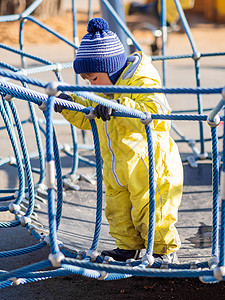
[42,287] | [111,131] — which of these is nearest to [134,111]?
[111,131]

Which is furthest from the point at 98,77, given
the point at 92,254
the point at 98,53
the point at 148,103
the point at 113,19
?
the point at 113,19

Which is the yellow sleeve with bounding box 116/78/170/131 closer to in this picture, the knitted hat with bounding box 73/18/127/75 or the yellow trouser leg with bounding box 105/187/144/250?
the knitted hat with bounding box 73/18/127/75

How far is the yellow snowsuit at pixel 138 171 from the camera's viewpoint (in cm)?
254

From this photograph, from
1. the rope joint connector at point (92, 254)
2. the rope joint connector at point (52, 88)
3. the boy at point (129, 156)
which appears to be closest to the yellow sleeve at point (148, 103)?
the boy at point (129, 156)

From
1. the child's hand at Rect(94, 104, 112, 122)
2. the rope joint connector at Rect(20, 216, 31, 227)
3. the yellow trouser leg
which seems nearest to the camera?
the child's hand at Rect(94, 104, 112, 122)

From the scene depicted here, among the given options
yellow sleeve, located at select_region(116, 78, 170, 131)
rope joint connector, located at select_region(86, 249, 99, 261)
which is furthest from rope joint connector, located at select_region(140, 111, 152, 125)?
rope joint connector, located at select_region(86, 249, 99, 261)

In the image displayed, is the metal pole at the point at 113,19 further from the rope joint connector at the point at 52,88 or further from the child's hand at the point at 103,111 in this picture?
the rope joint connector at the point at 52,88

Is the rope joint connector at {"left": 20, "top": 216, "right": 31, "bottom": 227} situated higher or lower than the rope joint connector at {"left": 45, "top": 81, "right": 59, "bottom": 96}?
lower

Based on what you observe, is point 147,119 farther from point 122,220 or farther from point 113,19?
point 113,19

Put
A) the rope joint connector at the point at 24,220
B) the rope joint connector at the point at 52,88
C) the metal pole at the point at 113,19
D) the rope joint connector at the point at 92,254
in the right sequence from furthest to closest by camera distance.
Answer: the metal pole at the point at 113,19
the rope joint connector at the point at 24,220
the rope joint connector at the point at 92,254
the rope joint connector at the point at 52,88

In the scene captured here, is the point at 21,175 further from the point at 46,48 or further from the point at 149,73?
the point at 46,48

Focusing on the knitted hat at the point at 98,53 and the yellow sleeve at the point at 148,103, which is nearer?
the yellow sleeve at the point at 148,103

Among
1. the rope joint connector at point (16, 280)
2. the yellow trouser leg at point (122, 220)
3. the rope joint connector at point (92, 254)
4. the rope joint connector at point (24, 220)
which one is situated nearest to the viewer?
the rope joint connector at point (16, 280)

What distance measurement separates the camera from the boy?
2.48 m
